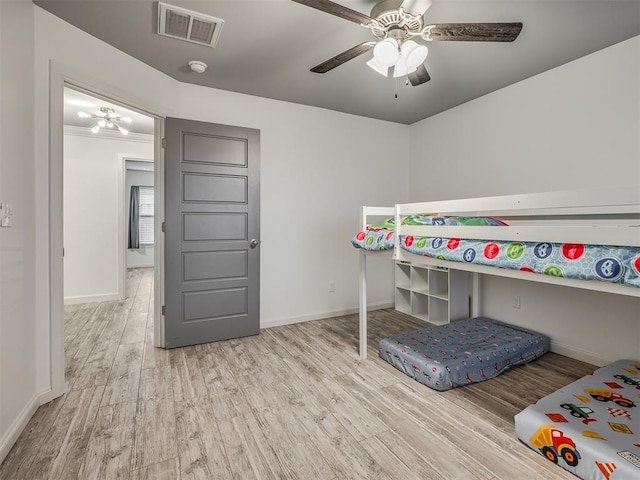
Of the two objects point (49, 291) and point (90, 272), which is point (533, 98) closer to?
point (49, 291)

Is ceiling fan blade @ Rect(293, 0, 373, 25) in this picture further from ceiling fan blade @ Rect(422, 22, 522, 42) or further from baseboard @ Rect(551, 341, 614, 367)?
baseboard @ Rect(551, 341, 614, 367)

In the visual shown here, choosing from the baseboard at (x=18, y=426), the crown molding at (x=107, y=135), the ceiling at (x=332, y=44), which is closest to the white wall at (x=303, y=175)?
the ceiling at (x=332, y=44)

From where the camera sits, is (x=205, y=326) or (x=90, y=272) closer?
(x=205, y=326)

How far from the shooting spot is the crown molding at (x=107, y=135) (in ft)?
14.1

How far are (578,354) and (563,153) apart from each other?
5.46 feet

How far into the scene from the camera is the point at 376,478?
143 cm

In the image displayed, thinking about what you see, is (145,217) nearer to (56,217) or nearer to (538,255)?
(56,217)

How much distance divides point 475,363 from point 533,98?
2.36 meters

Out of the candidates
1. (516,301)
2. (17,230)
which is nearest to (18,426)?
(17,230)

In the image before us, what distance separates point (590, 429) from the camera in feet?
4.98

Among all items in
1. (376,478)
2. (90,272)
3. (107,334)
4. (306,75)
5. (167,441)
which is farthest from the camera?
(90,272)

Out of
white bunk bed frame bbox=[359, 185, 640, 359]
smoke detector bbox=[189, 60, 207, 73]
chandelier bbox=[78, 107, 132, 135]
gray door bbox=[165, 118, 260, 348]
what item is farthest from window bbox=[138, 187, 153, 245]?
white bunk bed frame bbox=[359, 185, 640, 359]

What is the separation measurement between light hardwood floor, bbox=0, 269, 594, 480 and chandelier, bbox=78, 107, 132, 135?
8.61 ft

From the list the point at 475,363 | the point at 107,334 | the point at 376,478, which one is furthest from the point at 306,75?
the point at 107,334
